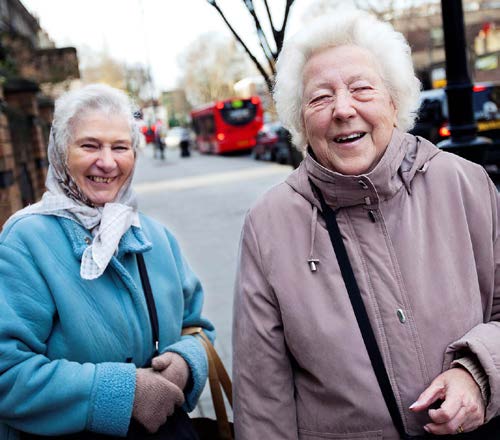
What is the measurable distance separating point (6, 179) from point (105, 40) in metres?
75.1

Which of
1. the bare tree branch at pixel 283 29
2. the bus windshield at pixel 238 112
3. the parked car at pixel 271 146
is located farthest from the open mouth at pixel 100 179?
the bus windshield at pixel 238 112

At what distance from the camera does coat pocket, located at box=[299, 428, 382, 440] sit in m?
1.72

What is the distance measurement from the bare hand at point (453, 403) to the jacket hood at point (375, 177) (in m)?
0.54

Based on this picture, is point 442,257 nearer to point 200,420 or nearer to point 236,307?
point 236,307

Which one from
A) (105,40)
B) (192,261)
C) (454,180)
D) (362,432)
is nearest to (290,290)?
(362,432)

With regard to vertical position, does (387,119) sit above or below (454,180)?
above

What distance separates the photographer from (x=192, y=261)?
26.1 feet

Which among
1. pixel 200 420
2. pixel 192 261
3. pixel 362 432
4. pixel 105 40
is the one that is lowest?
pixel 192 261

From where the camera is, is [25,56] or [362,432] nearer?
[362,432]

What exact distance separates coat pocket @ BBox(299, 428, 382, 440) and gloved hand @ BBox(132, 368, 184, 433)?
42 cm

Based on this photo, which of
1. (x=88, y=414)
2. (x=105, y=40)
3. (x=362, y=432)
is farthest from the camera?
(x=105, y=40)

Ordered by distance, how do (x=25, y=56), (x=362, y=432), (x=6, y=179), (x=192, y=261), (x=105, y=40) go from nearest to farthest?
(x=362, y=432), (x=6, y=179), (x=192, y=261), (x=25, y=56), (x=105, y=40)

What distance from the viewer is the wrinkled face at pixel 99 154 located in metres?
2.10

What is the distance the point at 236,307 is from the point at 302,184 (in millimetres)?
440
